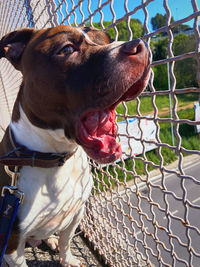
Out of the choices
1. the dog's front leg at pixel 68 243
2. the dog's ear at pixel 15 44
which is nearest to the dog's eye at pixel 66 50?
the dog's ear at pixel 15 44

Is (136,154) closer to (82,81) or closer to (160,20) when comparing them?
(82,81)

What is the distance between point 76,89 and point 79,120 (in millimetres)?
167

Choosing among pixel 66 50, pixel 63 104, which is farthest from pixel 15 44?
pixel 63 104

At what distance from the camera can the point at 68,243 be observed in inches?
86.0

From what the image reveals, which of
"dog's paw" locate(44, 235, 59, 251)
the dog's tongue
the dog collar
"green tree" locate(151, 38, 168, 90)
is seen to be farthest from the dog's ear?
"green tree" locate(151, 38, 168, 90)

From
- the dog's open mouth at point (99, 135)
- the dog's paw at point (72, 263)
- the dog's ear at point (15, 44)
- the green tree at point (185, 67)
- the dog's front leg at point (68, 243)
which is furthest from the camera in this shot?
the green tree at point (185, 67)

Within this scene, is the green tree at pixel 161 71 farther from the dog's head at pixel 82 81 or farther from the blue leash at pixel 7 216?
the blue leash at pixel 7 216

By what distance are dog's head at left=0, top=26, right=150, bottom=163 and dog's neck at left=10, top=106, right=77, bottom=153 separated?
0.20ft

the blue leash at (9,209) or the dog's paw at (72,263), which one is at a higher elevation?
the blue leash at (9,209)

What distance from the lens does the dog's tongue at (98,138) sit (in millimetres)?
1325

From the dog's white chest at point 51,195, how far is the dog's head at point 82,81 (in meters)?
0.35

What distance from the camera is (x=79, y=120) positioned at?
51.7 inches

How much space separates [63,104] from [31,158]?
41cm

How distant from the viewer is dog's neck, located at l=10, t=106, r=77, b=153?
1528 millimetres
